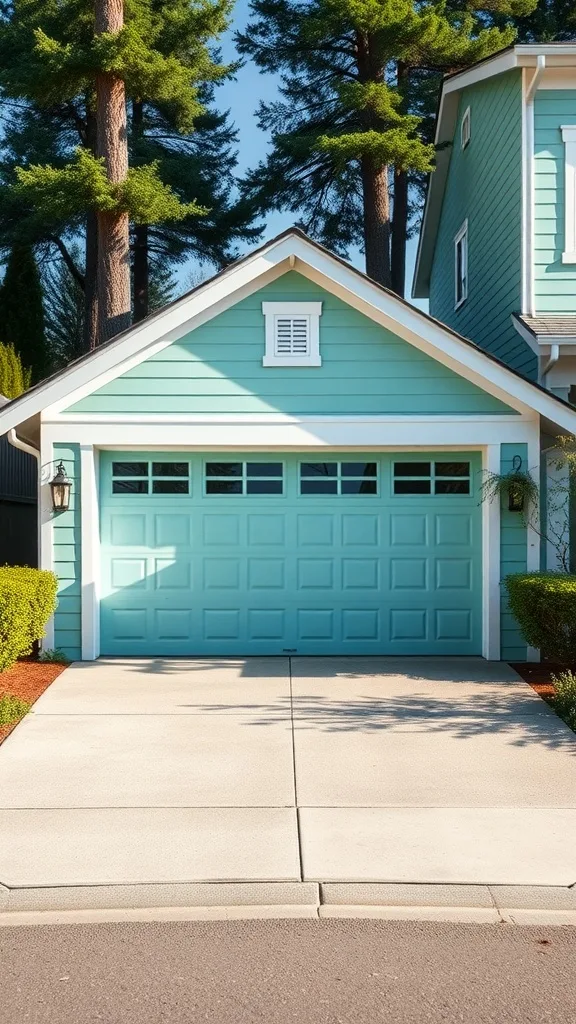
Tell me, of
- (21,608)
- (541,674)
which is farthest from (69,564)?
(541,674)

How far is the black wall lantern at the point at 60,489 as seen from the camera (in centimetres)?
1089

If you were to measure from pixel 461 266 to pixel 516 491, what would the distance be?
705 centimetres

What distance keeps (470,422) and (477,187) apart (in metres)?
5.77

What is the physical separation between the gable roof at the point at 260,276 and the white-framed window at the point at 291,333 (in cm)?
40

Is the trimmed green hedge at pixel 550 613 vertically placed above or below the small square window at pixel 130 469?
below

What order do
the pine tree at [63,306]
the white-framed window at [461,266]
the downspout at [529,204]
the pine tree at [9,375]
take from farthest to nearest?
the pine tree at [63,306] < the pine tree at [9,375] < the white-framed window at [461,266] < the downspout at [529,204]

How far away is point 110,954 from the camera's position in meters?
4.32

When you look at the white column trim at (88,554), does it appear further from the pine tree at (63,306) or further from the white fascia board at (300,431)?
the pine tree at (63,306)

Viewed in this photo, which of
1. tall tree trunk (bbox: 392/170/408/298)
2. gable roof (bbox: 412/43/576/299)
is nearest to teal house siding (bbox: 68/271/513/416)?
gable roof (bbox: 412/43/576/299)

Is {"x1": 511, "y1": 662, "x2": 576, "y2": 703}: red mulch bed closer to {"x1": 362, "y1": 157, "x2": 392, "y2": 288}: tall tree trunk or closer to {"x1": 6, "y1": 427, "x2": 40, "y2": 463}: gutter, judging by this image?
{"x1": 6, "y1": 427, "x2": 40, "y2": 463}: gutter

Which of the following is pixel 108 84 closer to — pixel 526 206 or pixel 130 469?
pixel 526 206

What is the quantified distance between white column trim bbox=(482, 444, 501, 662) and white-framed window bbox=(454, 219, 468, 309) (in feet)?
19.5

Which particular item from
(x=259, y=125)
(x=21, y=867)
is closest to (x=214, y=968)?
(x=21, y=867)

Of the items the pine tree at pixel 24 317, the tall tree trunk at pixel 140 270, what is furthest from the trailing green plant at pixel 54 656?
the tall tree trunk at pixel 140 270
